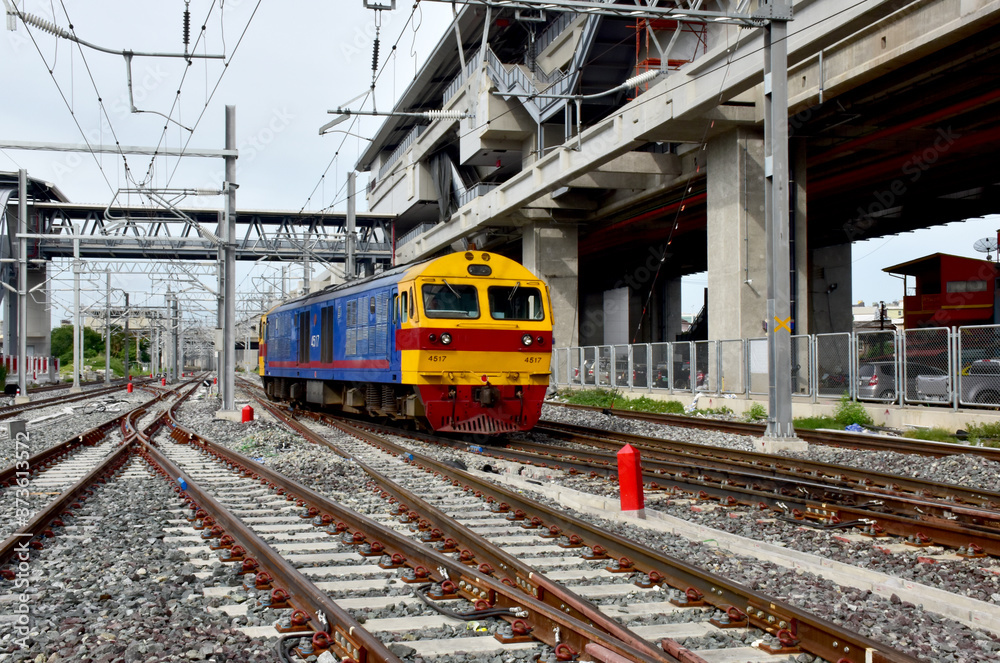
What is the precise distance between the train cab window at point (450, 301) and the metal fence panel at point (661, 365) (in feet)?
30.5

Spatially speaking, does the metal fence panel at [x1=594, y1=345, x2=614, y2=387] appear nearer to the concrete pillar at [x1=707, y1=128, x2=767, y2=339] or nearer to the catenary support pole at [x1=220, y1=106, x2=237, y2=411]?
the concrete pillar at [x1=707, y1=128, x2=767, y2=339]

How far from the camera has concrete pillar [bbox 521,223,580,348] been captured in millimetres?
32594

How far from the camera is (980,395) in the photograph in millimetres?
14703

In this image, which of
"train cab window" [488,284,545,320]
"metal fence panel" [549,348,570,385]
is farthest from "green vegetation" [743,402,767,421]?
"metal fence panel" [549,348,570,385]

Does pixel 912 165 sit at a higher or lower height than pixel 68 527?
higher

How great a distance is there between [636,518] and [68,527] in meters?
5.12

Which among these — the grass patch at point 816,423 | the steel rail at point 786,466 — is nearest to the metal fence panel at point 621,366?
the grass patch at point 816,423

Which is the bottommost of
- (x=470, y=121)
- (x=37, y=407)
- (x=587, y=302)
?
(x=37, y=407)

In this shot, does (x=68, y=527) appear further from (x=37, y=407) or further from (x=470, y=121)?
(x=470, y=121)

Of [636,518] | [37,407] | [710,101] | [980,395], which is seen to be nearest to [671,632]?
[636,518]

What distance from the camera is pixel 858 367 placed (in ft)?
55.7

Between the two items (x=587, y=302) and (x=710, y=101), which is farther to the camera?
(x=587, y=302)

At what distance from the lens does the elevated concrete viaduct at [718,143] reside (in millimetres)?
16547

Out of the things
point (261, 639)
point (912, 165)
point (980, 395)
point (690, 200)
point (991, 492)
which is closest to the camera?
point (261, 639)
